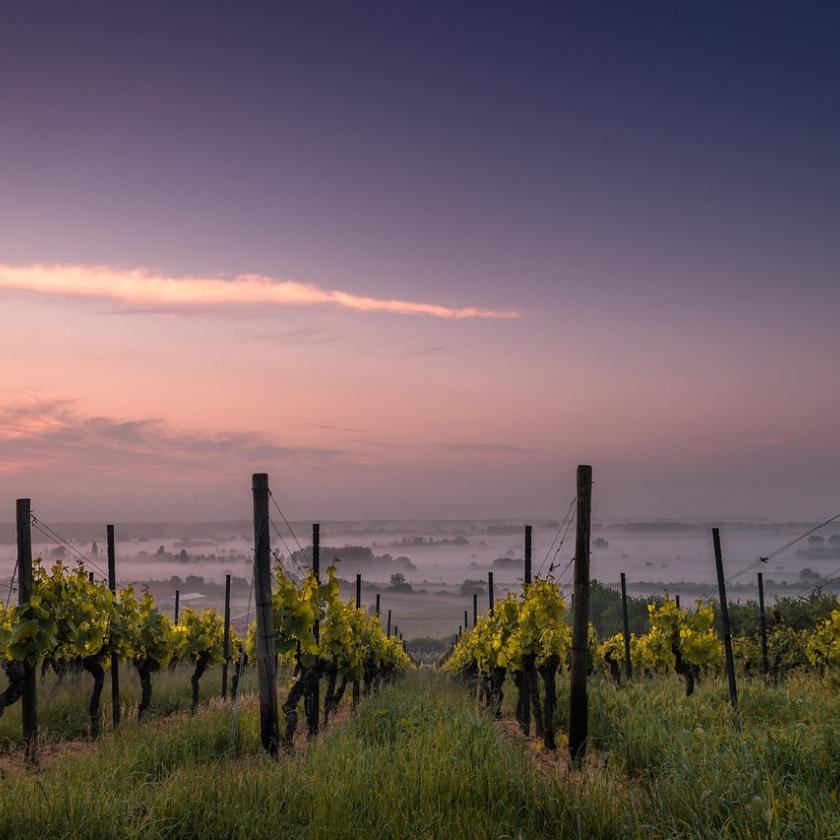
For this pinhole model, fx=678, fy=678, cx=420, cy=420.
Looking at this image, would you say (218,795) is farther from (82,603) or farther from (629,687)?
(629,687)

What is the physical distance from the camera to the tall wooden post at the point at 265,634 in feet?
32.0

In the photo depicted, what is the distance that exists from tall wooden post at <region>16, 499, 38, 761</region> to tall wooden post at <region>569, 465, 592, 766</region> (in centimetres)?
936

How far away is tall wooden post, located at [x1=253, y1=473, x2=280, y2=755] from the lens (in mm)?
9750

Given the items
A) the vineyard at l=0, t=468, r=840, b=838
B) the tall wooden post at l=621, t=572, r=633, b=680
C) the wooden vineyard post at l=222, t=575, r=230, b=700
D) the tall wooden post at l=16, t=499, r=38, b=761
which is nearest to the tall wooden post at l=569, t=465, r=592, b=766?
the vineyard at l=0, t=468, r=840, b=838

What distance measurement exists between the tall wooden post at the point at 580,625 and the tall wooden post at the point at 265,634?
4.39 metres

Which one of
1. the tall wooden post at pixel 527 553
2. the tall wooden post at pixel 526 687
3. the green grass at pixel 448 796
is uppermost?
the tall wooden post at pixel 527 553

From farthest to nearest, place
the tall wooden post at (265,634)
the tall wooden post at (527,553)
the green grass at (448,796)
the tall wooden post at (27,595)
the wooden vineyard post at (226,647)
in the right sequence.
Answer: the wooden vineyard post at (226,647) → the tall wooden post at (527,553) → the tall wooden post at (27,595) → the tall wooden post at (265,634) → the green grass at (448,796)

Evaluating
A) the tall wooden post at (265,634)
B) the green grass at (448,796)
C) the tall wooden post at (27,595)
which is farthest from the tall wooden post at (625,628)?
the tall wooden post at (27,595)

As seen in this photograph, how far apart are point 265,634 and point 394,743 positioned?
2.41m

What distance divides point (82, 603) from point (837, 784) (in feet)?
45.0

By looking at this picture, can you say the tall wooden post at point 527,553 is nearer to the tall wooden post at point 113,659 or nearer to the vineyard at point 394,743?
the vineyard at point 394,743

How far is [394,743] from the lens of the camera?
31.7 feet

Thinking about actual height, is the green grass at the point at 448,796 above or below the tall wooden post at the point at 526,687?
above

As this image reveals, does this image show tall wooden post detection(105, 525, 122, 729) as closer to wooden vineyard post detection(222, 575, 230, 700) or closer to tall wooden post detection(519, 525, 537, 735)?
wooden vineyard post detection(222, 575, 230, 700)
